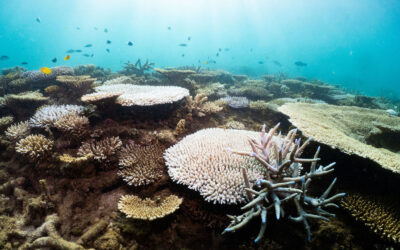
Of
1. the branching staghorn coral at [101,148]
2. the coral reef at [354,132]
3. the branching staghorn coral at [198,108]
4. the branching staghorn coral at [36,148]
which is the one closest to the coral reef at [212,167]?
the branching staghorn coral at [101,148]

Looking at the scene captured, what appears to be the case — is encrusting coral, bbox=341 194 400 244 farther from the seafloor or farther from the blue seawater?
the blue seawater

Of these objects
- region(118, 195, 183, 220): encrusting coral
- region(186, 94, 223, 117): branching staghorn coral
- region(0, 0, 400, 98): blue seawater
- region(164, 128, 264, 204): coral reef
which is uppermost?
region(0, 0, 400, 98): blue seawater

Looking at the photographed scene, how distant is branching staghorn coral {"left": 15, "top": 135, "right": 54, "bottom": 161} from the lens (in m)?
3.07

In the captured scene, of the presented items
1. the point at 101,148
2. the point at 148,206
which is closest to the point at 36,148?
the point at 101,148

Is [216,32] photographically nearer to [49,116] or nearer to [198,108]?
[198,108]

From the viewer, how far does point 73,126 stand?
3.43 metres

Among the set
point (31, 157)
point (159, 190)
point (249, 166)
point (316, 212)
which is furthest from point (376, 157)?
point (31, 157)

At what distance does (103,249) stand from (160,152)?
1600 mm

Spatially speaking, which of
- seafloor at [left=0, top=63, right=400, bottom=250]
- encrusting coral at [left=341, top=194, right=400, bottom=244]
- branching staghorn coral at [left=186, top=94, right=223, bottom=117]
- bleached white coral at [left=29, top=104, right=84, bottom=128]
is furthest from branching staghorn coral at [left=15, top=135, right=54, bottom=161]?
encrusting coral at [left=341, top=194, right=400, bottom=244]

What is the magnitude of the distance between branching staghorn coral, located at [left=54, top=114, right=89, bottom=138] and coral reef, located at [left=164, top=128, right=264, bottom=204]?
1.84 metres

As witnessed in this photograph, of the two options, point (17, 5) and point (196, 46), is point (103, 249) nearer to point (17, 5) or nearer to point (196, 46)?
point (17, 5)

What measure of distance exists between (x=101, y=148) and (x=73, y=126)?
852mm

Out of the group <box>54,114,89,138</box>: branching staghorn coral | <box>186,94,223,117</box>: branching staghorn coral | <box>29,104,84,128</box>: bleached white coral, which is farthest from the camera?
<box>186,94,223,117</box>: branching staghorn coral

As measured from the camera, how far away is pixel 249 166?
8.87 feet
